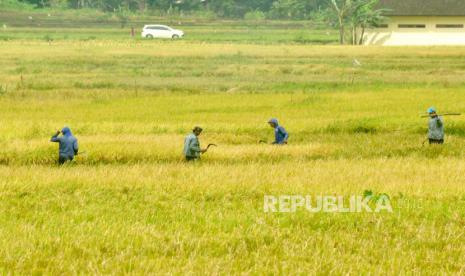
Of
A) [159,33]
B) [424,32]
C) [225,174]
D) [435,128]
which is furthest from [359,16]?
[225,174]

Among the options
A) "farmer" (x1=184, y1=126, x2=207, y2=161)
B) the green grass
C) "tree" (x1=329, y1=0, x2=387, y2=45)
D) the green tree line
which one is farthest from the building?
"farmer" (x1=184, y1=126, x2=207, y2=161)

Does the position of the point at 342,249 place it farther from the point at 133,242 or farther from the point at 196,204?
the point at 196,204

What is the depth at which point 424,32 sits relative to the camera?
→ 219 feet

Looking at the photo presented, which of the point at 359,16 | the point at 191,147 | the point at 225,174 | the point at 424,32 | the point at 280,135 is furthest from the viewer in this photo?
the point at 424,32

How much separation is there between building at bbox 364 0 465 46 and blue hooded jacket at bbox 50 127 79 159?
5145 cm

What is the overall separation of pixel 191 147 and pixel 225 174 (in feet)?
8.28

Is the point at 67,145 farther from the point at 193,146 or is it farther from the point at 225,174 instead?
A: the point at 225,174

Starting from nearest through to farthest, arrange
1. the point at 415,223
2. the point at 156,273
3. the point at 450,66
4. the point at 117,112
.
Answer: the point at 156,273 → the point at 415,223 → the point at 117,112 → the point at 450,66

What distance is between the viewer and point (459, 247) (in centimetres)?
1041

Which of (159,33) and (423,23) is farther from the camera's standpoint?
(159,33)

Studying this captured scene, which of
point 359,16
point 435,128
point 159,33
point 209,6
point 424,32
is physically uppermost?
point 209,6

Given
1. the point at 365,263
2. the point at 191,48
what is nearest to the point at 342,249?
the point at 365,263

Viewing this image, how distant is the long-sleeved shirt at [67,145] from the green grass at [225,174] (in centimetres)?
37

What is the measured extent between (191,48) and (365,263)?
5300 centimetres
